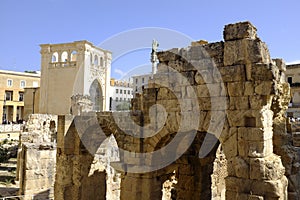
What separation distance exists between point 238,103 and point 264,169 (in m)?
1.21

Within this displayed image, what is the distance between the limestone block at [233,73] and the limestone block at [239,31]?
21.3 inches

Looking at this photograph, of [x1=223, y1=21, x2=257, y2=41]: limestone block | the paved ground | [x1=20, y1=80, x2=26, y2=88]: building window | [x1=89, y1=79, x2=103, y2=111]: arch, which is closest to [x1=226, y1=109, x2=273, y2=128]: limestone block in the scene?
[x1=223, y1=21, x2=257, y2=41]: limestone block

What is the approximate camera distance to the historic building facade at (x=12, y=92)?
Answer: 33469mm

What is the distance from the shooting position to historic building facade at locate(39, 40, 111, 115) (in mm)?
23359

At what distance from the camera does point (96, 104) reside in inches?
1024

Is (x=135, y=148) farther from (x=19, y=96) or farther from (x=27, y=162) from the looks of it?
(x=19, y=96)

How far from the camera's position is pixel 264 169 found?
4.90m

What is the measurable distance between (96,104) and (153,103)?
2010 cm

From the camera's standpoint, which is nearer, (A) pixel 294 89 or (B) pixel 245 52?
(B) pixel 245 52

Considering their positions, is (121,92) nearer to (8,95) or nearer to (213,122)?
(8,95)

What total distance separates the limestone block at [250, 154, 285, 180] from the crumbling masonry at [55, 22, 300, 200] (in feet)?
0.05

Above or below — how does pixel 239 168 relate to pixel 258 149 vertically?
below

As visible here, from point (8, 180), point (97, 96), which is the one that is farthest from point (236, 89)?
point (97, 96)

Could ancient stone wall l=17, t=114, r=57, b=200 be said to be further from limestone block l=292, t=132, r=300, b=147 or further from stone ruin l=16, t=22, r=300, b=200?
limestone block l=292, t=132, r=300, b=147
